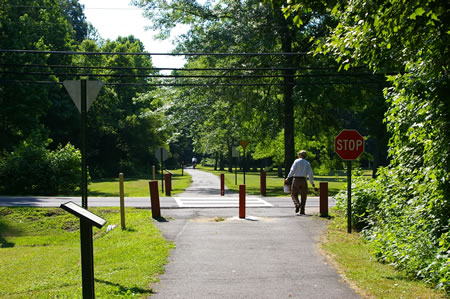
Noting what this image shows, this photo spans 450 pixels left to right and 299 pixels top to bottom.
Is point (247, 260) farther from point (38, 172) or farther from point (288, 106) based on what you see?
point (288, 106)

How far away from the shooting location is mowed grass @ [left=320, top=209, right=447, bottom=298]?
6.20 m

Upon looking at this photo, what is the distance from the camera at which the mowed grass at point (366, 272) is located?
6.20 metres

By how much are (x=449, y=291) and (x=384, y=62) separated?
3.96 m

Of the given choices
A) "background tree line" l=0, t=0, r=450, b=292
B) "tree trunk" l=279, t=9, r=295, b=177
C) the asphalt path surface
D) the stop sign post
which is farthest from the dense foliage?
→ "tree trunk" l=279, t=9, r=295, b=177

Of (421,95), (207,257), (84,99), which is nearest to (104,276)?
(207,257)

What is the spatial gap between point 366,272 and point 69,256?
221 inches

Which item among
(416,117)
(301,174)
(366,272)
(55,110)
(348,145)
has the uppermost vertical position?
(55,110)

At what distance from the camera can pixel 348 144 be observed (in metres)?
11.0

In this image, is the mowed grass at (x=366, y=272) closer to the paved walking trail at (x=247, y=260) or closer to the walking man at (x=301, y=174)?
the paved walking trail at (x=247, y=260)

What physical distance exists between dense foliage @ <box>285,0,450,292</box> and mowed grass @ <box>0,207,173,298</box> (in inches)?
144

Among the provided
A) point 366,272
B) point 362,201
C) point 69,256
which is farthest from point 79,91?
point 362,201

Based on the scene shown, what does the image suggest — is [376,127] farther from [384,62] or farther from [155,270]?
[155,270]

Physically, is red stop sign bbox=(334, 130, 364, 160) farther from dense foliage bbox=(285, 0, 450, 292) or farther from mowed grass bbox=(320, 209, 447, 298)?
dense foliage bbox=(285, 0, 450, 292)

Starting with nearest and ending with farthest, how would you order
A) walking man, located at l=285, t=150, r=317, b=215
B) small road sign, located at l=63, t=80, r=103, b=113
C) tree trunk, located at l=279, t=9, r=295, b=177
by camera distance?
small road sign, located at l=63, t=80, r=103, b=113, walking man, located at l=285, t=150, r=317, b=215, tree trunk, located at l=279, t=9, r=295, b=177
